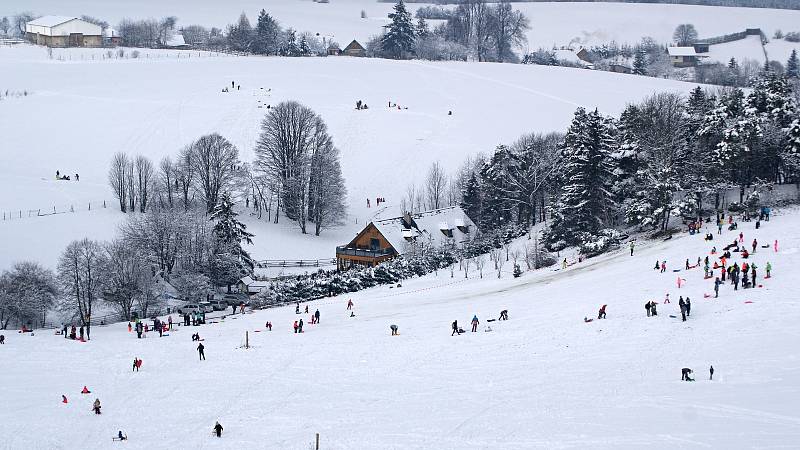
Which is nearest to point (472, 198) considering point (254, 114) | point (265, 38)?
point (254, 114)

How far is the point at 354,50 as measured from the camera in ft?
475

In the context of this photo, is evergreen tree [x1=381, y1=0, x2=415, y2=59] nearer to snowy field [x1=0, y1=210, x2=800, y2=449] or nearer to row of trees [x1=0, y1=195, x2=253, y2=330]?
row of trees [x1=0, y1=195, x2=253, y2=330]

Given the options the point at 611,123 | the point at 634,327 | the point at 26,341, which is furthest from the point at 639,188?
the point at 26,341

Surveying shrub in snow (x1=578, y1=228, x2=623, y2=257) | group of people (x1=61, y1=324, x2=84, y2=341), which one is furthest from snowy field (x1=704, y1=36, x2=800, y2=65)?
group of people (x1=61, y1=324, x2=84, y2=341)

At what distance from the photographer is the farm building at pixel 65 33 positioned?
134m

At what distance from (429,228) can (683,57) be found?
100 m

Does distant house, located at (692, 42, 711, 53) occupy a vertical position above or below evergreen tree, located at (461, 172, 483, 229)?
above

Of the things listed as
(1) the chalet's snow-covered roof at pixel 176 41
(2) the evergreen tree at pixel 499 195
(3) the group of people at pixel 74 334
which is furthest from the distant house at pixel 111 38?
(3) the group of people at pixel 74 334

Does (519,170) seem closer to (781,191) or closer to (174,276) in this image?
(781,191)

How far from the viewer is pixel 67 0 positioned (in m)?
195

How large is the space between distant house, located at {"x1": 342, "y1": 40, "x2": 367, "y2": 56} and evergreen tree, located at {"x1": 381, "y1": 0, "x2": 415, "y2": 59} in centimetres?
647

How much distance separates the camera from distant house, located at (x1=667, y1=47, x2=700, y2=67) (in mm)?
157500

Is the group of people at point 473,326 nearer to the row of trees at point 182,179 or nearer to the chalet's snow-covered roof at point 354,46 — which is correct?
the row of trees at point 182,179

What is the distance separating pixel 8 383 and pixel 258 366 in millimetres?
10065
